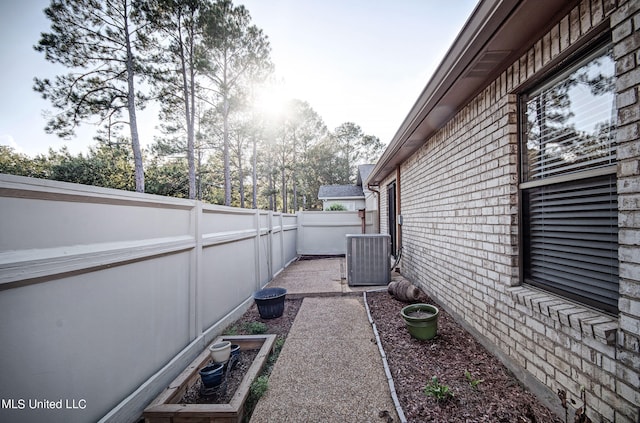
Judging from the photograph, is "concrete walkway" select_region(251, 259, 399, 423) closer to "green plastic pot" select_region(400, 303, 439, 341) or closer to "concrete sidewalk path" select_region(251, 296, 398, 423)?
"concrete sidewalk path" select_region(251, 296, 398, 423)

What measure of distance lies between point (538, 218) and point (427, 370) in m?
1.62

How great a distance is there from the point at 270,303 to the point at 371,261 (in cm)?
229

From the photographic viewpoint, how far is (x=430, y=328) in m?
2.80

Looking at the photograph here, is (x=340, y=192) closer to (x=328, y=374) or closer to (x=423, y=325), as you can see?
(x=423, y=325)

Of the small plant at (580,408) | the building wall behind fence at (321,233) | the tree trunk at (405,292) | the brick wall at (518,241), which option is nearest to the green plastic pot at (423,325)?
the brick wall at (518,241)

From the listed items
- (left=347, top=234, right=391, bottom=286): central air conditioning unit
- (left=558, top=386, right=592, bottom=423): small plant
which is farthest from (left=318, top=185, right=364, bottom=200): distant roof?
(left=558, top=386, right=592, bottom=423): small plant

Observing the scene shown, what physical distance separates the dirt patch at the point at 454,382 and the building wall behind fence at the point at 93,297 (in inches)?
80.2

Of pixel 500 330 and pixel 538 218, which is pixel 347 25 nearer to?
pixel 538 218

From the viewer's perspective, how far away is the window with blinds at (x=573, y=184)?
153 centimetres

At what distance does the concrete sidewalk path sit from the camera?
1889 mm

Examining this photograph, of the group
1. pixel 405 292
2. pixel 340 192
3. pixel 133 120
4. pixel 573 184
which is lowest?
pixel 405 292

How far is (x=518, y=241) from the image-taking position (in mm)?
2219

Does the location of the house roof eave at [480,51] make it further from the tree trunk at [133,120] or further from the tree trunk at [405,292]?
the tree trunk at [133,120]

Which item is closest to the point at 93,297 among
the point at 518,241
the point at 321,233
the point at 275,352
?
the point at 275,352
